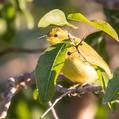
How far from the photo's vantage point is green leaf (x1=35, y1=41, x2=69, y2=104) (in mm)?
2080

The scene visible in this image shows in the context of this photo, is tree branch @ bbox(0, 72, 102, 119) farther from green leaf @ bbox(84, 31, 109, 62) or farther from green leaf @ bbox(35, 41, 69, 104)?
green leaf @ bbox(84, 31, 109, 62)

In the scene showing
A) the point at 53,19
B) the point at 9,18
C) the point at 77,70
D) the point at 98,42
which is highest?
the point at 53,19

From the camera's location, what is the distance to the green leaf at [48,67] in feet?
6.82

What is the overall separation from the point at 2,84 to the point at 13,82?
196 cm

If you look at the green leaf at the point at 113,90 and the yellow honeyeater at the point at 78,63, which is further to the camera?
the yellow honeyeater at the point at 78,63

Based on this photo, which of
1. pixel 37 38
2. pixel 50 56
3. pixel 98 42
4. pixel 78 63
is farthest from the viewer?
pixel 98 42

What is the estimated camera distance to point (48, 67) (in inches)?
82.8

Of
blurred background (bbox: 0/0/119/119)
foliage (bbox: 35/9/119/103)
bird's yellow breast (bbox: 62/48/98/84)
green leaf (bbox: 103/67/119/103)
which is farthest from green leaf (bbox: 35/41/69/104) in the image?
blurred background (bbox: 0/0/119/119)

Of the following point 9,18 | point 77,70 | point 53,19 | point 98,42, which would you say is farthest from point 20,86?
point 9,18

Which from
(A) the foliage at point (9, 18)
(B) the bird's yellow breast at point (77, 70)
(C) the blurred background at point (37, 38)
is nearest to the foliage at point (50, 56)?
(B) the bird's yellow breast at point (77, 70)

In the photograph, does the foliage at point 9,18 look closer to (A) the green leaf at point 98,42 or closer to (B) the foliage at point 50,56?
(A) the green leaf at point 98,42

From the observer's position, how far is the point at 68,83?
12.0 feet

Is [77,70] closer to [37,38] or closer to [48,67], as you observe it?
[37,38]

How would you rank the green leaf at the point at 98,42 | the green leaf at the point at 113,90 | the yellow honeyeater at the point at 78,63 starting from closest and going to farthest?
1. the green leaf at the point at 113,90
2. the yellow honeyeater at the point at 78,63
3. the green leaf at the point at 98,42
